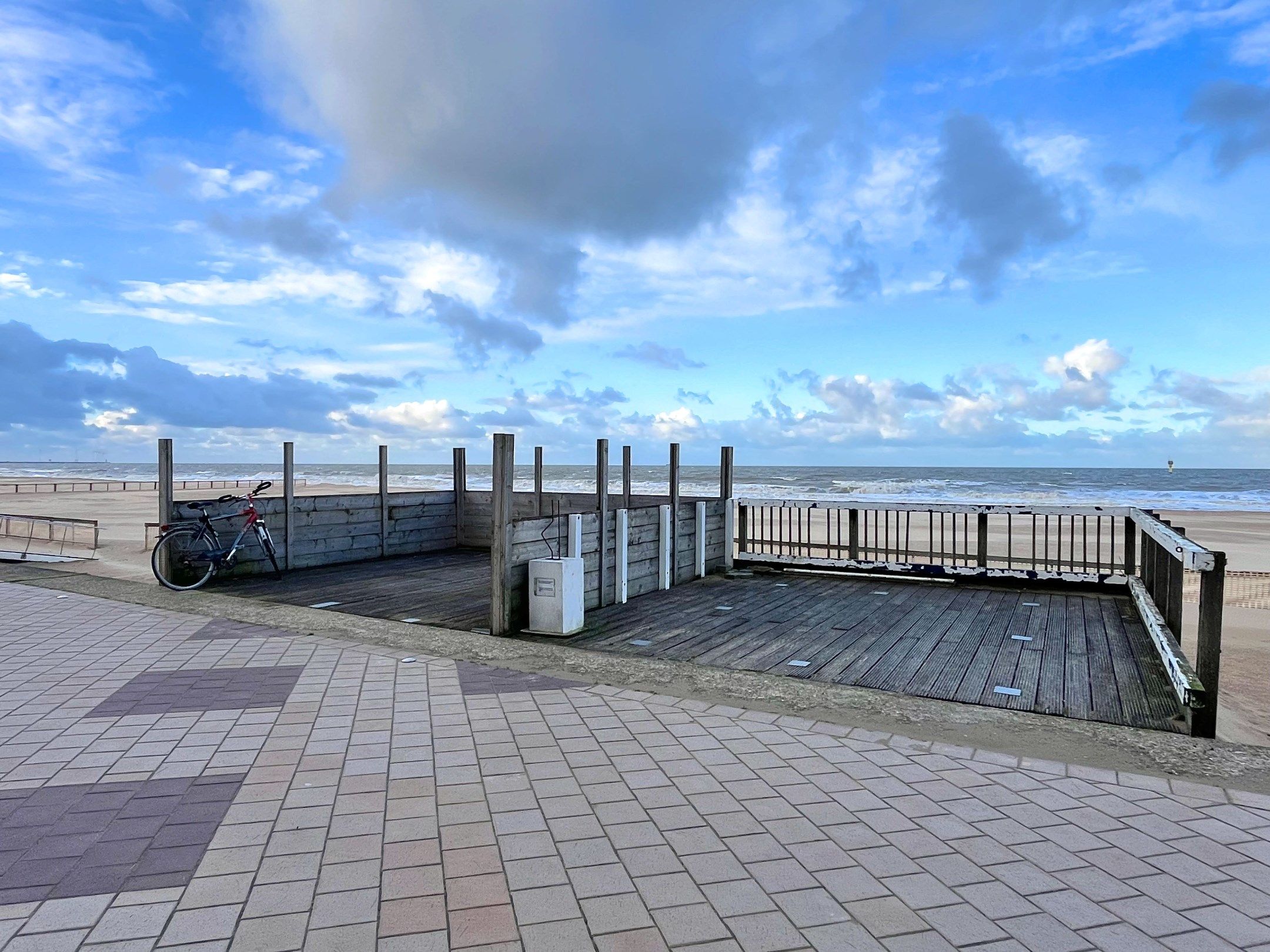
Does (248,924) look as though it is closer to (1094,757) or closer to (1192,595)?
(1094,757)

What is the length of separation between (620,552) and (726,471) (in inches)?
101

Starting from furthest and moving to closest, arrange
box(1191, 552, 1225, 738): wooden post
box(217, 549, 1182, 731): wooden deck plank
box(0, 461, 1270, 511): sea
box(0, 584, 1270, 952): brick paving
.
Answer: box(0, 461, 1270, 511): sea, box(217, 549, 1182, 731): wooden deck plank, box(1191, 552, 1225, 738): wooden post, box(0, 584, 1270, 952): brick paving

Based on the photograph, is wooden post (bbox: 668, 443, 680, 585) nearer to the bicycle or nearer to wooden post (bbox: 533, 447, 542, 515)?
wooden post (bbox: 533, 447, 542, 515)

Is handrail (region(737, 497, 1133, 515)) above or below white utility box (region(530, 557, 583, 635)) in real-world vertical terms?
above

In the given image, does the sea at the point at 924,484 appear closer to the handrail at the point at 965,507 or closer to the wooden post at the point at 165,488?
the handrail at the point at 965,507

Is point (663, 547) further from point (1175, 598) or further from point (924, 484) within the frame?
point (924, 484)

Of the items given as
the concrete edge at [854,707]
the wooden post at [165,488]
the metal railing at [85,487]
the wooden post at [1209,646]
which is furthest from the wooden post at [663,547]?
the metal railing at [85,487]

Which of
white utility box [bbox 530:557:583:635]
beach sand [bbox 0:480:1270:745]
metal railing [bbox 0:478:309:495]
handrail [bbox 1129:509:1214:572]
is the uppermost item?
handrail [bbox 1129:509:1214:572]

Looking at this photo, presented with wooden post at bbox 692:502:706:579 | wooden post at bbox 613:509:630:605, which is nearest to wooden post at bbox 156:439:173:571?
wooden post at bbox 613:509:630:605

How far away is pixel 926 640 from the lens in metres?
5.70

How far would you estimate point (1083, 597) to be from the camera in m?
7.52

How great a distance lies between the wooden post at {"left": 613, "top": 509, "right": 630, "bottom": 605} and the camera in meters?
7.13

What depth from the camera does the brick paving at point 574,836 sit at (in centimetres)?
208

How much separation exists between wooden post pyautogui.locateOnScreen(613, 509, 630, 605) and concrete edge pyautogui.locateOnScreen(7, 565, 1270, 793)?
1.63 m
